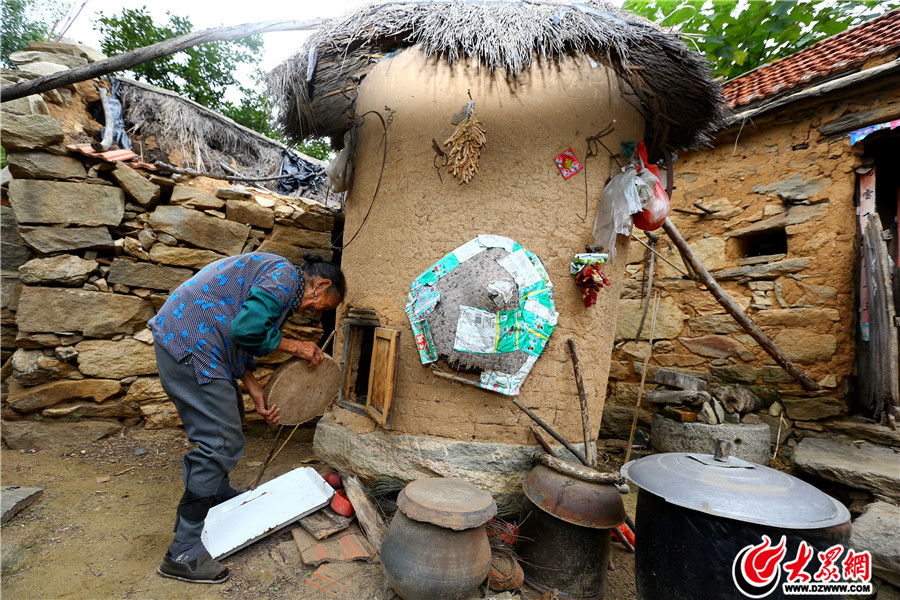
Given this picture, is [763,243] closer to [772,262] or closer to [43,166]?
[772,262]

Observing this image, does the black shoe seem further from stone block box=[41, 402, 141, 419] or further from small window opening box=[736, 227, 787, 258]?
small window opening box=[736, 227, 787, 258]

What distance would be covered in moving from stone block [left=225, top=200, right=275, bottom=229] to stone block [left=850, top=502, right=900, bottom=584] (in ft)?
16.9

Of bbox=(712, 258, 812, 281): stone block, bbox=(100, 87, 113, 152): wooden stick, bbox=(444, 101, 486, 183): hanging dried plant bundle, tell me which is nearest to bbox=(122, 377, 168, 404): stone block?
bbox=(100, 87, 113, 152): wooden stick

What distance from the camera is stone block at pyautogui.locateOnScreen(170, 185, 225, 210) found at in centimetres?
425

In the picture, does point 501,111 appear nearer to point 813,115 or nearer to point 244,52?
point 813,115

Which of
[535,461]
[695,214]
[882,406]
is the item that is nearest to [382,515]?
[535,461]

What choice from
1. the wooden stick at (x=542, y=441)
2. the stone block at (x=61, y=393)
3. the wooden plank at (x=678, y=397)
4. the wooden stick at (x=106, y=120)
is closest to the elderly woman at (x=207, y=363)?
the wooden stick at (x=542, y=441)

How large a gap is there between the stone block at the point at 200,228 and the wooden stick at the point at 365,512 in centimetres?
273

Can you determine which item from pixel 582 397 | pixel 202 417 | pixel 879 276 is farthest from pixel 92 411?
pixel 879 276

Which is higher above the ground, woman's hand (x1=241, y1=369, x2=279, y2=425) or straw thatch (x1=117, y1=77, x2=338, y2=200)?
straw thatch (x1=117, y1=77, x2=338, y2=200)

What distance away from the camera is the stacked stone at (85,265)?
144 inches

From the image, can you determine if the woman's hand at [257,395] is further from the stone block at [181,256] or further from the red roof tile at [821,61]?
the red roof tile at [821,61]

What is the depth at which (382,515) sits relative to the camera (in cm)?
291

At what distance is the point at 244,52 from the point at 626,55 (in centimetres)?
1299
